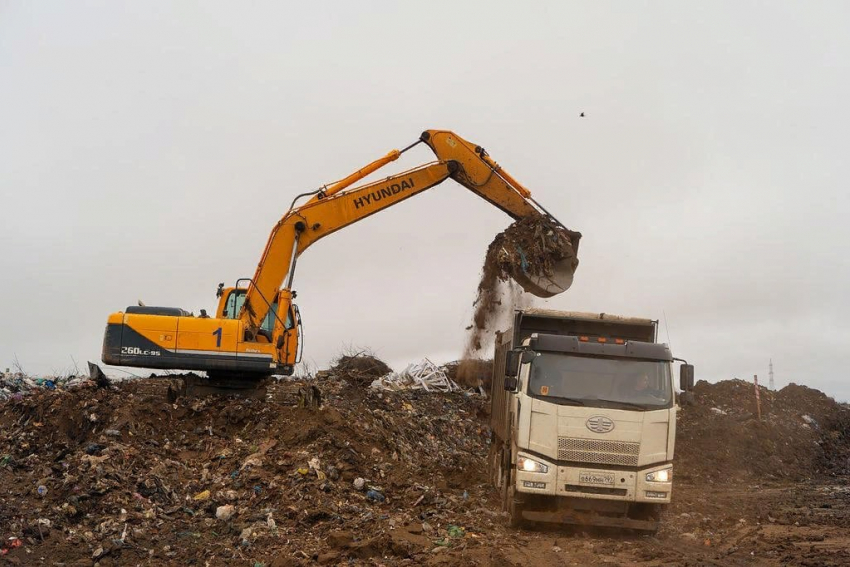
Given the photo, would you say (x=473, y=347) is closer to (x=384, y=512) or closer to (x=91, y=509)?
(x=384, y=512)

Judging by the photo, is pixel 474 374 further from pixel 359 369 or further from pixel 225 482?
pixel 225 482

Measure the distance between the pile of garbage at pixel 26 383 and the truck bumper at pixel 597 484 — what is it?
1136 cm

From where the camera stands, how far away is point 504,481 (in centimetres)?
1245

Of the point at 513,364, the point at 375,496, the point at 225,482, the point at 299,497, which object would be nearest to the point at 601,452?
the point at 513,364

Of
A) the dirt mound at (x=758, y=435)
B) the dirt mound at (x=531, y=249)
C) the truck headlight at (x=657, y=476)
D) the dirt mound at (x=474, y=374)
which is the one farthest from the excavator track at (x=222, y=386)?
the dirt mound at (x=758, y=435)

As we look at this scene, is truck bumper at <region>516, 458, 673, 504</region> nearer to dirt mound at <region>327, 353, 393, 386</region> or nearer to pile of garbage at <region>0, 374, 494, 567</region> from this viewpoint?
pile of garbage at <region>0, 374, 494, 567</region>

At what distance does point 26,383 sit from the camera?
18.7 meters

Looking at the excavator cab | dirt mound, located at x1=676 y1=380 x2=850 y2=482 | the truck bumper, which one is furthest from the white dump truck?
dirt mound, located at x1=676 y1=380 x2=850 y2=482

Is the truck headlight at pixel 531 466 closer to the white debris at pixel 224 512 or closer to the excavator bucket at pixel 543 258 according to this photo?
the white debris at pixel 224 512

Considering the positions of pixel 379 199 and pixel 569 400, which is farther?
pixel 379 199

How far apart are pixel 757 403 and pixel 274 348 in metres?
15.9

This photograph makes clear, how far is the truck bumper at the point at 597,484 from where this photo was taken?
10570 mm

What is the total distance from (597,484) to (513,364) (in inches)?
75.3

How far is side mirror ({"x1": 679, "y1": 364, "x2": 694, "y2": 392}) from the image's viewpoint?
1100cm
